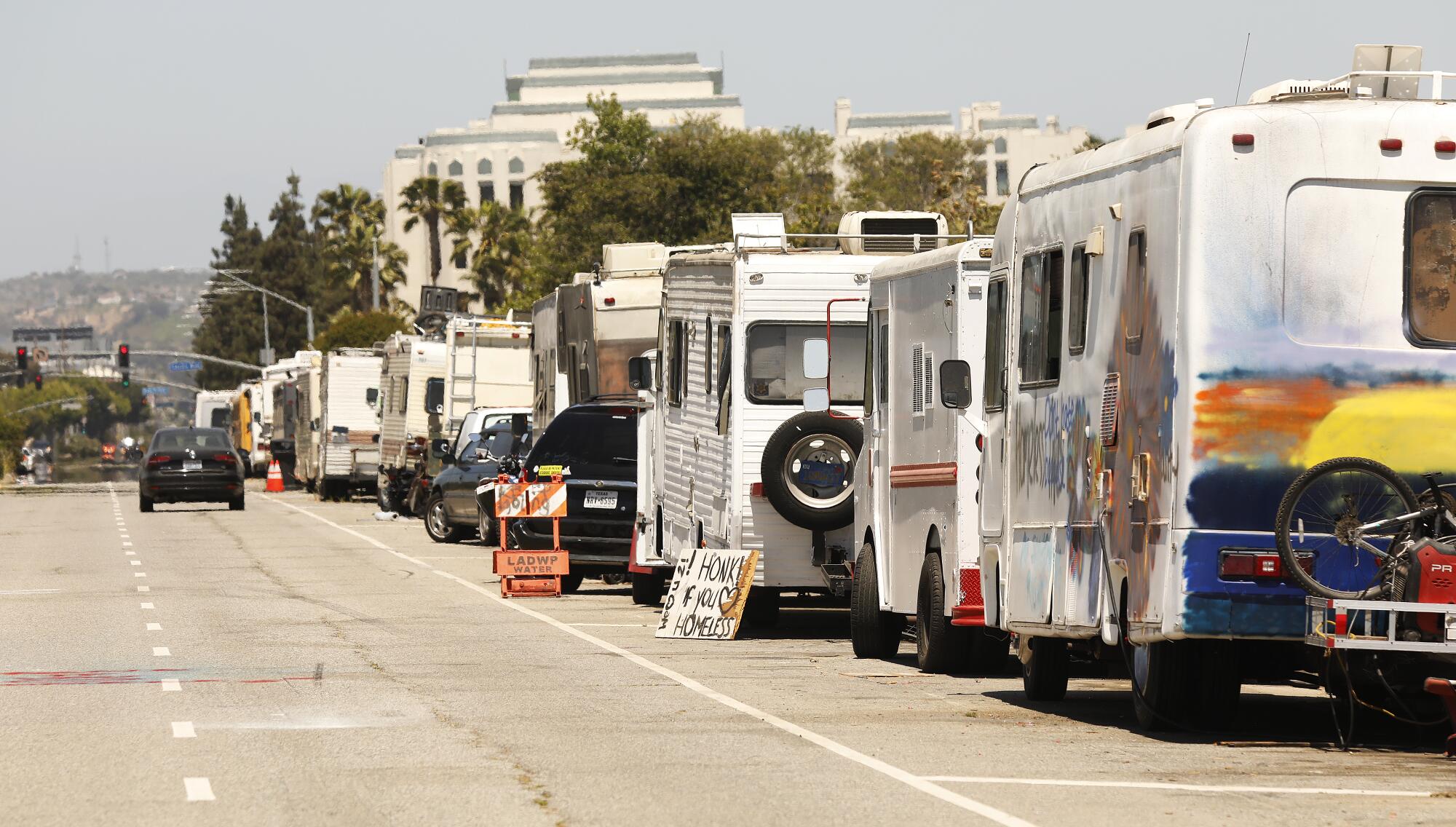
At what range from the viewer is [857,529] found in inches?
697

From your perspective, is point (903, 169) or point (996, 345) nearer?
point (996, 345)

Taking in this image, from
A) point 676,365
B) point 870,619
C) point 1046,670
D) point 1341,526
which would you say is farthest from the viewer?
point 676,365

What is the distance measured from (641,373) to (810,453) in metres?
6.07

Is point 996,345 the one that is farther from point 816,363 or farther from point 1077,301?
point 816,363

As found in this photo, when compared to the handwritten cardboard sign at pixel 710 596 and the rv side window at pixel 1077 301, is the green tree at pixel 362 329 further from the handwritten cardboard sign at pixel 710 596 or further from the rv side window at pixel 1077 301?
the rv side window at pixel 1077 301

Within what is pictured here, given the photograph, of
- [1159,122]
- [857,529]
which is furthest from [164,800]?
[857,529]

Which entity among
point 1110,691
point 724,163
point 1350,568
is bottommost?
point 1110,691

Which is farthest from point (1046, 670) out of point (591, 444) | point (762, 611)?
point (591, 444)

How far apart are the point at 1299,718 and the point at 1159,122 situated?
3.73m

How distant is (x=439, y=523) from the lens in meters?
34.0

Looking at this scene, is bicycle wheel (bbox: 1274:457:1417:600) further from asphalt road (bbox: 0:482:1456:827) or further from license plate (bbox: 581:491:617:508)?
license plate (bbox: 581:491:617:508)

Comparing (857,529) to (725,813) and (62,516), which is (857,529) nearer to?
(725,813)

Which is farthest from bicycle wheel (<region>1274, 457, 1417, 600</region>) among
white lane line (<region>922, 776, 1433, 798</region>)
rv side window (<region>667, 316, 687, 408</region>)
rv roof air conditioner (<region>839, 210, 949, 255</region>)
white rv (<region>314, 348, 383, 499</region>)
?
white rv (<region>314, 348, 383, 499</region>)

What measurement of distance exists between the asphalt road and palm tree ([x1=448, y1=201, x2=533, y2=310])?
79612 millimetres
